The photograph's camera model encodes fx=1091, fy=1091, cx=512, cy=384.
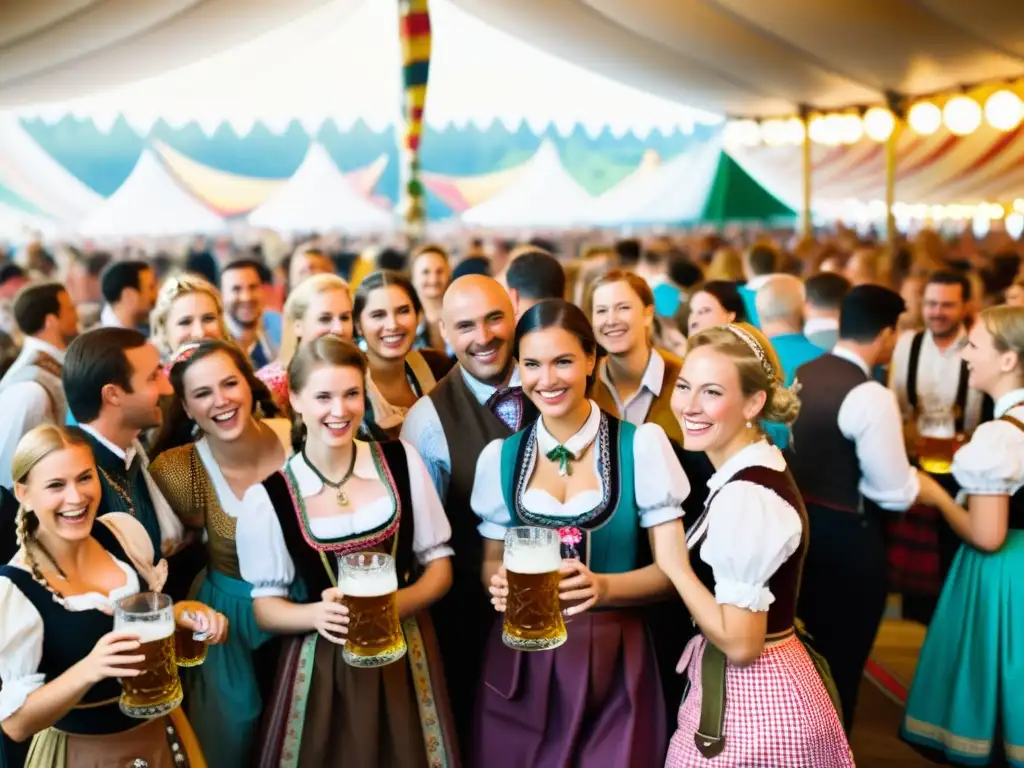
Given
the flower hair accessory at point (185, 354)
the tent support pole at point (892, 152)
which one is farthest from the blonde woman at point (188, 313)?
the tent support pole at point (892, 152)

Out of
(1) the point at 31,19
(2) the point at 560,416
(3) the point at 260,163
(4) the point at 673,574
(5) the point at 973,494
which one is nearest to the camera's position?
(4) the point at 673,574

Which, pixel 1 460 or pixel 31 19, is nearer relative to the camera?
pixel 1 460

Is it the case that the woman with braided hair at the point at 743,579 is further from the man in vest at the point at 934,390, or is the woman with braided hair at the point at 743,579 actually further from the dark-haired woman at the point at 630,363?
the man in vest at the point at 934,390

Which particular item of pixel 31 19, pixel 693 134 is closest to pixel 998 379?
pixel 31 19

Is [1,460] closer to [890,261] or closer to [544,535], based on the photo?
[544,535]

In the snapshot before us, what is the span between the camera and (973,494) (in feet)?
8.55

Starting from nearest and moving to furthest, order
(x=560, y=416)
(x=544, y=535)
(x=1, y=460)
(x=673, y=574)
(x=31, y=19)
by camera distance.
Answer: (x=544, y=535) → (x=673, y=574) → (x=560, y=416) → (x=1, y=460) → (x=31, y=19)

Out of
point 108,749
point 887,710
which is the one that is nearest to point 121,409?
point 108,749

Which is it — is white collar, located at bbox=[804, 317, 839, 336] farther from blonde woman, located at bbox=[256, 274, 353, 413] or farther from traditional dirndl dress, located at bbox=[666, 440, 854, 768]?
A: traditional dirndl dress, located at bbox=[666, 440, 854, 768]

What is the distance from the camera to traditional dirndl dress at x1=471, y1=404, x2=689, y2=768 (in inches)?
77.0

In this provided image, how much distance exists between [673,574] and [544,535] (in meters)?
0.29

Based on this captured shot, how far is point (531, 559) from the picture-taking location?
1.72 m

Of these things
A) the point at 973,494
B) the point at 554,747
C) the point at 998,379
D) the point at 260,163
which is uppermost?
the point at 260,163

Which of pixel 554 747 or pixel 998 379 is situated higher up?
pixel 998 379
